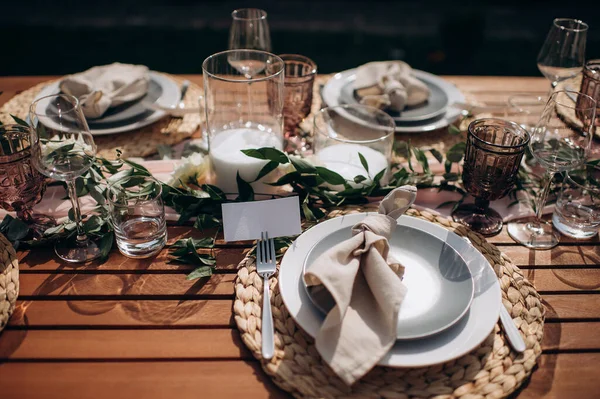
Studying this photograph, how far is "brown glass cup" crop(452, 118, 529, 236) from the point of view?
1.09m

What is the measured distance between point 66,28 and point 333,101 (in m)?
3.15

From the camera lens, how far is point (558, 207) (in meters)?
1.21

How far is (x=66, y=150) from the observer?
3.51ft

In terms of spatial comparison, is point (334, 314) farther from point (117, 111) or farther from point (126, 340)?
point (117, 111)

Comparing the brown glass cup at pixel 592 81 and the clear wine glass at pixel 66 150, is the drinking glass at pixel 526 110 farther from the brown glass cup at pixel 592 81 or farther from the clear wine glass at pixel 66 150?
the clear wine glass at pixel 66 150

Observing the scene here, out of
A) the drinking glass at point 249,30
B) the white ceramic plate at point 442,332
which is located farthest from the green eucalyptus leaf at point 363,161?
the drinking glass at point 249,30

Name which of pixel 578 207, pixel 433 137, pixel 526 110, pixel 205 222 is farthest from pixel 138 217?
pixel 526 110

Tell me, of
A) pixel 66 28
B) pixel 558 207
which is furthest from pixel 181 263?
pixel 66 28

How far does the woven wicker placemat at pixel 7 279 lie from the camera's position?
0.91 metres

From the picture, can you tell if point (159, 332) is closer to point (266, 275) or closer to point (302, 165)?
point (266, 275)

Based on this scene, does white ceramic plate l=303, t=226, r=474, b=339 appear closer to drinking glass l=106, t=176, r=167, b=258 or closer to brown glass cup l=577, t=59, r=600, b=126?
drinking glass l=106, t=176, r=167, b=258

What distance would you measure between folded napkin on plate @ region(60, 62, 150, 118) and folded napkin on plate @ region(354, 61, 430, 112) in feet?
2.04

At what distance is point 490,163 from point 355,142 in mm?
279

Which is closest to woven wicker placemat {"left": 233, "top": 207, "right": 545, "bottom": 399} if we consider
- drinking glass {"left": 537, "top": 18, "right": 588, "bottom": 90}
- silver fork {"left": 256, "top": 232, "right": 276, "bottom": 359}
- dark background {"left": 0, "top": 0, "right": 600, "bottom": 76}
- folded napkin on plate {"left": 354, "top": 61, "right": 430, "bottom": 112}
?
silver fork {"left": 256, "top": 232, "right": 276, "bottom": 359}
